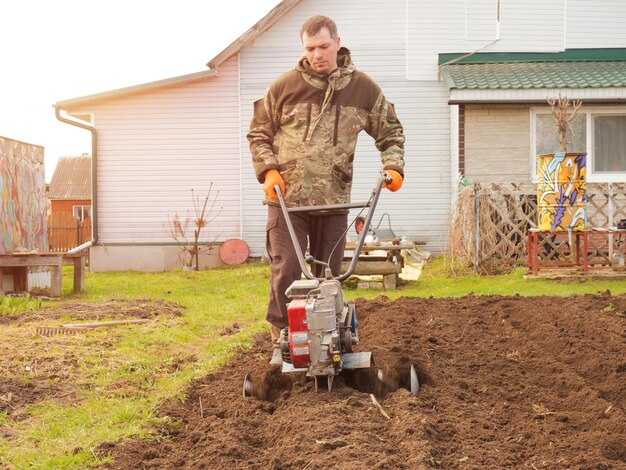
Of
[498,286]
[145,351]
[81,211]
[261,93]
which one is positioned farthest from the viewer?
[81,211]

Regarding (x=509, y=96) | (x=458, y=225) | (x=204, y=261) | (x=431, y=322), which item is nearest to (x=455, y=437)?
(x=431, y=322)

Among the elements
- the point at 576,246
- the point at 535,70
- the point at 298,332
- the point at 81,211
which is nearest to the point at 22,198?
the point at 576,246

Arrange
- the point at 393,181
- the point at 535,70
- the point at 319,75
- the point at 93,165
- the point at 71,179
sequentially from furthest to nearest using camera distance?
the point at 71,179
the point at 93,165
the point at 535,70
the point at 319,75
the point at 393,181

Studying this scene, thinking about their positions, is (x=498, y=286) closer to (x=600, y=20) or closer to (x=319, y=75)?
(x=319, y=75)

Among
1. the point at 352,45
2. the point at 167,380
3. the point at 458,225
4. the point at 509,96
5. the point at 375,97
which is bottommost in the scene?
the point at 167,380

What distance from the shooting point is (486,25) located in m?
17.0

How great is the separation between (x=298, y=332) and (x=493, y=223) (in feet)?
27.9

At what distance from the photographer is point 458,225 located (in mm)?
12734

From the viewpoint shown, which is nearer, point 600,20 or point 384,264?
point 384,264

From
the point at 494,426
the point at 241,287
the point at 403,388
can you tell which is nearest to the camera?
the point at 494,426

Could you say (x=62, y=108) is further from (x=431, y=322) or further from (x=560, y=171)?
(x=431, y=322)

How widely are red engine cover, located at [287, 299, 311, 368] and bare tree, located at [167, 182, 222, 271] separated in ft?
41.9

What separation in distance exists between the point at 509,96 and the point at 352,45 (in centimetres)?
372

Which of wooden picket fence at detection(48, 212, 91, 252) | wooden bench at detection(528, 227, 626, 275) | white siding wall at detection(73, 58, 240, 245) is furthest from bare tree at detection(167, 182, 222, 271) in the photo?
wooden picket fence at detection(48, 212, 91, 252)
